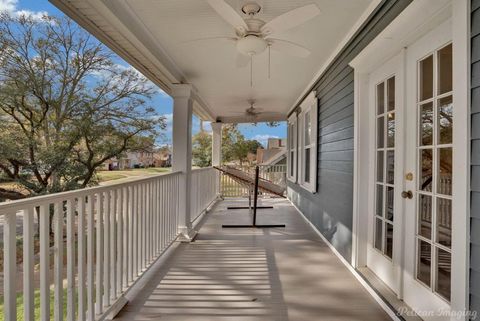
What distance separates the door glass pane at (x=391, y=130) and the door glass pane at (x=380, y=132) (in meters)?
0.11

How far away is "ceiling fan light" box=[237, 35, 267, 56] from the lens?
101 inches

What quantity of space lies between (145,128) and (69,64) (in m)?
2.42

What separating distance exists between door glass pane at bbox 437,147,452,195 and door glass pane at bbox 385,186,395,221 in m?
0.61

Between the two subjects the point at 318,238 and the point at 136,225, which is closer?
the point at 136,225

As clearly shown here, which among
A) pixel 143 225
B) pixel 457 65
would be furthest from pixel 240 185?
pixel 457 65

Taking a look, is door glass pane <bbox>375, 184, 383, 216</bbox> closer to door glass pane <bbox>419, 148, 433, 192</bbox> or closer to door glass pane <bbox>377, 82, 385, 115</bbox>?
door glass pane <bbox>419, 148, 433, 192</bbox>

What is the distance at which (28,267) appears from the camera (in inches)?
54.1

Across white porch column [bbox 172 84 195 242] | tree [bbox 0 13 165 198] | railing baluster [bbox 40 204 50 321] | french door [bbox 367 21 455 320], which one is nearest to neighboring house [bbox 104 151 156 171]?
tree [bbox 0 13 165 198]

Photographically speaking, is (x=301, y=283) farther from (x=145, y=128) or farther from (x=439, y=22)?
(x=145, y=128)

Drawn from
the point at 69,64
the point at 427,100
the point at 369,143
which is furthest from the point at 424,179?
the point at 69,64

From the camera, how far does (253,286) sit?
2.75 metres

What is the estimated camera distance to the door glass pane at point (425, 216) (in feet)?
6.70

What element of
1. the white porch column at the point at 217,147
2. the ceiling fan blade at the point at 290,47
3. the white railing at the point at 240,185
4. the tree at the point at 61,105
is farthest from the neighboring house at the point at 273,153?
the ceiling fan blade at the point at 290,47

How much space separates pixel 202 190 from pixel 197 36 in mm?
3769
